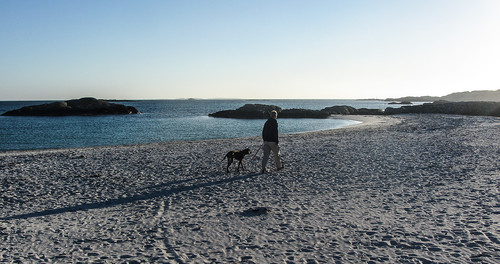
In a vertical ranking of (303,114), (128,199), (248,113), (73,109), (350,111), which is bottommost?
(128,199)

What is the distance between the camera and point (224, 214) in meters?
8.66

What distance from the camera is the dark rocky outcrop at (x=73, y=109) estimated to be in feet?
279

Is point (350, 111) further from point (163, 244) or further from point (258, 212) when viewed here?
point (163, 244)

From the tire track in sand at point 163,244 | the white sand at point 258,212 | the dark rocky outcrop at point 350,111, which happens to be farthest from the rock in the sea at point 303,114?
the tire track in sand at point 163,244

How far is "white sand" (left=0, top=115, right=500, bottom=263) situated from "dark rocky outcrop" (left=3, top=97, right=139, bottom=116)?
3061 inches

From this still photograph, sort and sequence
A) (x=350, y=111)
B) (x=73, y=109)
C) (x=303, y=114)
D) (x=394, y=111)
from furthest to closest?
(x=73, y=109) < (x=350, y=111) < (x=394, y=111) < (x=303, y=114)

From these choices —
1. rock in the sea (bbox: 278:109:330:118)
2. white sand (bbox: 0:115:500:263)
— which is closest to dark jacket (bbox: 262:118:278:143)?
white sand (bbox: 0:115:500:263)

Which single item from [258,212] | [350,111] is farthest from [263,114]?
[258,212]

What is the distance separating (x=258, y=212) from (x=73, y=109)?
295 ft

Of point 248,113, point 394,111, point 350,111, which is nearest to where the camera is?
point 248,113

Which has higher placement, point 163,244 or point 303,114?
point 303,114

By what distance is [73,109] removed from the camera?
87.0 metres

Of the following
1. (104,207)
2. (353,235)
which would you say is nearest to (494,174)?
(353,235)

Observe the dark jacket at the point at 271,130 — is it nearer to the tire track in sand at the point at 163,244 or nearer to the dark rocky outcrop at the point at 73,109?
the tire track in sand at the point at 163,244
